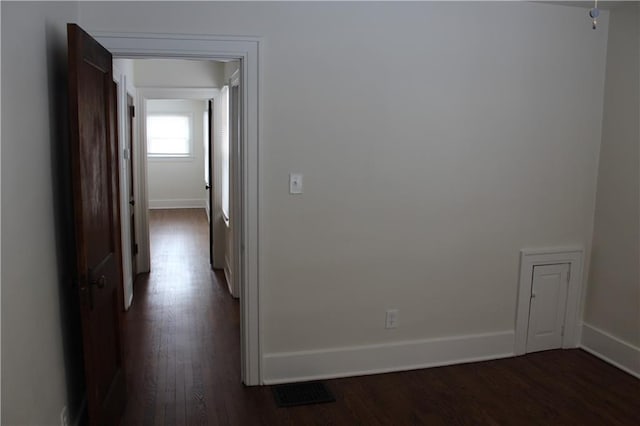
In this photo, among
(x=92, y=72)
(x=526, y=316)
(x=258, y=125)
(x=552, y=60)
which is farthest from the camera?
(x=526, y=316)

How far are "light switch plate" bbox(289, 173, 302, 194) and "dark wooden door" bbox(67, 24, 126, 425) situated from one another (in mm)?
974

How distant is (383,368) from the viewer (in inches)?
138

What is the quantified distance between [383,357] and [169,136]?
8.47m

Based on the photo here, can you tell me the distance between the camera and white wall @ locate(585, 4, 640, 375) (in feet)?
11.5

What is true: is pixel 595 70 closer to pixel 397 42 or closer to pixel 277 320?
pixel 397 42

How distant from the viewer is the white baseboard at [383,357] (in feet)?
11.0

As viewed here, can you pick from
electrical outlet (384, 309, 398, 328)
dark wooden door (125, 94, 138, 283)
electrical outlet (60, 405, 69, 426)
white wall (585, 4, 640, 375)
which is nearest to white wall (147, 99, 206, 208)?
dark wooden door (125, 94, 138, 283)

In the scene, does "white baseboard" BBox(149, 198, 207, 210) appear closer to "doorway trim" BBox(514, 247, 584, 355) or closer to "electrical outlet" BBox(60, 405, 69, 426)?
"doorway trim" BBox(514, 247, 584, 355)

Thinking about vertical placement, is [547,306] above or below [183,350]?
above

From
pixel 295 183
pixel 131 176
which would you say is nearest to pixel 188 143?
pixel 131 176

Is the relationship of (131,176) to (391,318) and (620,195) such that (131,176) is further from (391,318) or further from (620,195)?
(620,195)

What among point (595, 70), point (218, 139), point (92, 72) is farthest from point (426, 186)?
point (218, 139)

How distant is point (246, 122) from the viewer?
3064 millimetres

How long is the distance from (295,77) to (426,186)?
1058 millimetres
